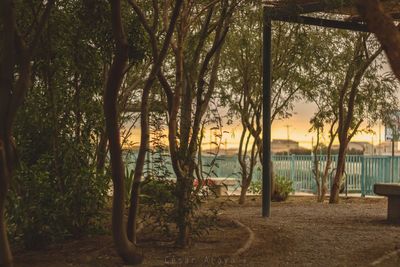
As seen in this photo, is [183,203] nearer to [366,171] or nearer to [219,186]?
[219,186]

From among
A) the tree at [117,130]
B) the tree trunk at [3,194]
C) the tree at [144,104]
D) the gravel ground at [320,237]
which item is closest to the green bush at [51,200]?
the tree at [144,104]

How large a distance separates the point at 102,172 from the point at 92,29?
217 cm

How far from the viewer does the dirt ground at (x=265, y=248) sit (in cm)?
740

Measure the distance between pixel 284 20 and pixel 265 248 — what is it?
5.27 m

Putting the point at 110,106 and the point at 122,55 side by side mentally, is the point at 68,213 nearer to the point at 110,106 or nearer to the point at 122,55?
the point at 110,106

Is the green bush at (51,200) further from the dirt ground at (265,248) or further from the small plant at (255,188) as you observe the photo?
the small plant at (255,188)

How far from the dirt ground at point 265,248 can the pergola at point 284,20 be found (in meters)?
1.15

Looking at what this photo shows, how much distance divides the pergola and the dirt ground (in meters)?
1.15

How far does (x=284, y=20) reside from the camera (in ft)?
39.1

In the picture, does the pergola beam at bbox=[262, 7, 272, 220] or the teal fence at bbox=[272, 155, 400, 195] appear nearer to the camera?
the pergola beam at bbox=[262, 7, 272, 220]

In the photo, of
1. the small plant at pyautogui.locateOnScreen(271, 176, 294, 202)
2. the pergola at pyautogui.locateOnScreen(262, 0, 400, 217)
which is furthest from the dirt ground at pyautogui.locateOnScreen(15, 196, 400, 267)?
the small plant at pyautogui.locateOnScreen(271, 176, 294, 202)

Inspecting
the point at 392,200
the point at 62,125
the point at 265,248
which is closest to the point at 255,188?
the point at 392,200

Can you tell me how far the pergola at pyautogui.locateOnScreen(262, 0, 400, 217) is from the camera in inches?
444

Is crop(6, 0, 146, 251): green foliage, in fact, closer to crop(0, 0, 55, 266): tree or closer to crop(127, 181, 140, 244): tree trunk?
crop(127, 181, 140, 244): tree trunk
